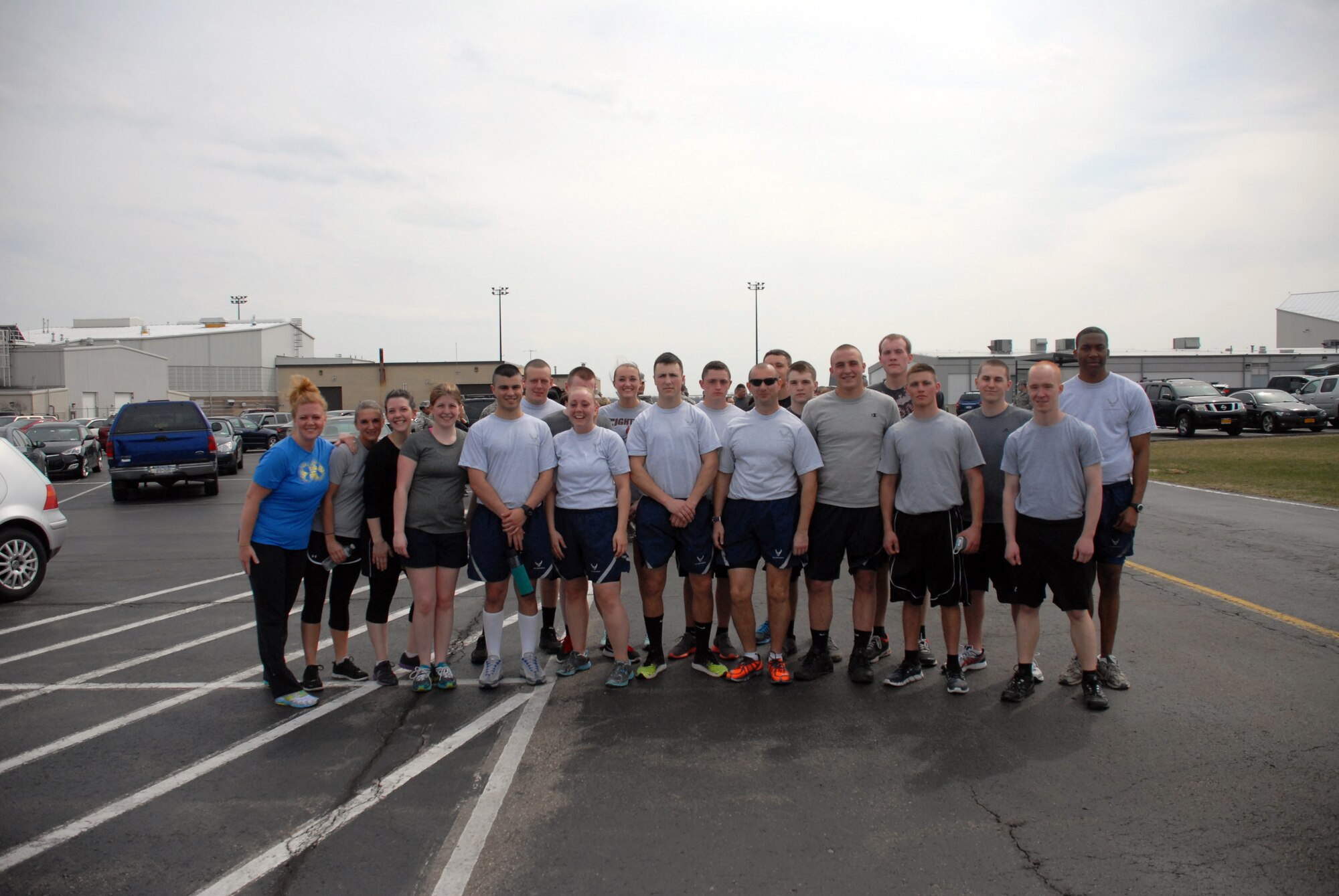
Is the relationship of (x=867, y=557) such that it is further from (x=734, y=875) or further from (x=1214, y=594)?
(x=1214, y=594)

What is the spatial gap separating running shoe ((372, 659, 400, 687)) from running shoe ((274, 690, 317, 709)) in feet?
1.38

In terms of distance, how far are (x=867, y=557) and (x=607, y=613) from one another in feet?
5.54

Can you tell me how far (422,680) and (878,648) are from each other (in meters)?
3.04

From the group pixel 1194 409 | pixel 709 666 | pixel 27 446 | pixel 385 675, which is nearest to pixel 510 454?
pixel 385 675

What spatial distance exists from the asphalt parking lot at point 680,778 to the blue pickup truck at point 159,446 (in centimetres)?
1162

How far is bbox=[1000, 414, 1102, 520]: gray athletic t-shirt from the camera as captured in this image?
4.76 m

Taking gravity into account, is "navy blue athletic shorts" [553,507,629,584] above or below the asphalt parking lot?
above

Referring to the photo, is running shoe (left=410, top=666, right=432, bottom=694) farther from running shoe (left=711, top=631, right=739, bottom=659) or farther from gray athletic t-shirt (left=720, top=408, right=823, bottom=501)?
gray athletic t-shirt (left=720, top=408, right=823, bottom=501)

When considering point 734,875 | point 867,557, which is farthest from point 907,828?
point 867,557

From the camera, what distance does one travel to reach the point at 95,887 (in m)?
3.04

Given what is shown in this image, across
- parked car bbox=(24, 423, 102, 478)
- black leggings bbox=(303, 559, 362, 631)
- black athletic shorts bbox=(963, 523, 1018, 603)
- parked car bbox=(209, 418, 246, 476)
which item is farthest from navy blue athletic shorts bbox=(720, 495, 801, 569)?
parked car bbox=(24, 423, 102, 478)

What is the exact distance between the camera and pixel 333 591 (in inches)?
211

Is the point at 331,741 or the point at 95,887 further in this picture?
the point at 331,741

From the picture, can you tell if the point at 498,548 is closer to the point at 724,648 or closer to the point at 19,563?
the point at 724,648
